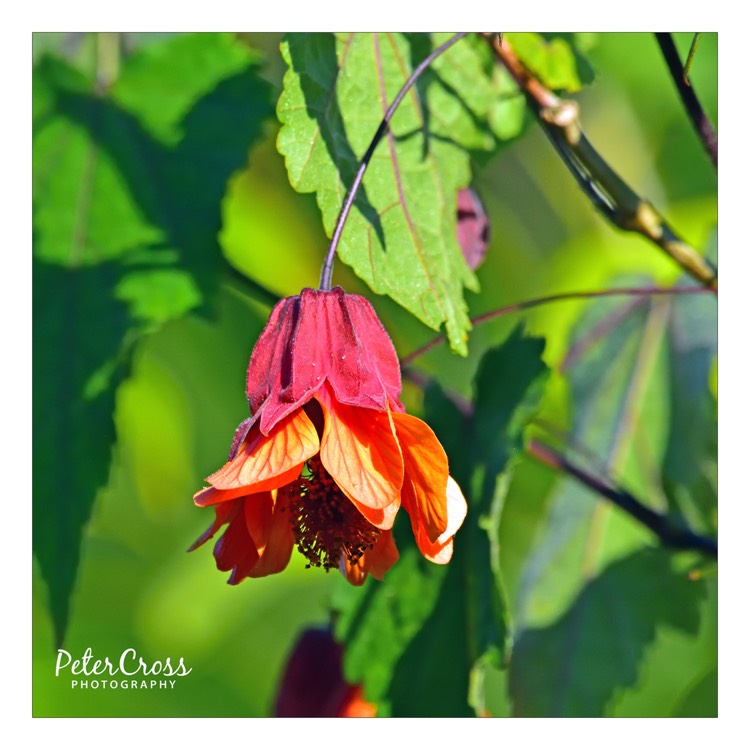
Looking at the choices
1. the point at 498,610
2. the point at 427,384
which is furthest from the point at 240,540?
the point at 427,384

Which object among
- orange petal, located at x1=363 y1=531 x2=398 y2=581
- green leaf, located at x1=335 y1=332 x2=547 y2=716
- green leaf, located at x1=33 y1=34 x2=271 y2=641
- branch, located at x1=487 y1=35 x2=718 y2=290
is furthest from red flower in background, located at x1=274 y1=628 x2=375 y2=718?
branch, located at x1=487 y1=35 x2=718 y2=290

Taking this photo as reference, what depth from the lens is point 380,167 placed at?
74 cm

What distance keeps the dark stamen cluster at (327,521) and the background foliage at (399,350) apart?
0.12 metres

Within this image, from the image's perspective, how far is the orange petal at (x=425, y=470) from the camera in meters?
0.57

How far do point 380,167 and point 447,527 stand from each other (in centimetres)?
26

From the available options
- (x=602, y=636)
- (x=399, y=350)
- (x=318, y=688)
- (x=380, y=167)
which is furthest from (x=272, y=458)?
(x=399, y=350)

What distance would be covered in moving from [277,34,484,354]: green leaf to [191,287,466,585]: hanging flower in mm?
61

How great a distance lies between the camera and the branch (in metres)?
0.83

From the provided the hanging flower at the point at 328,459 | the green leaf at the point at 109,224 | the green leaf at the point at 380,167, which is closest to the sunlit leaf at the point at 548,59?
the green leaf at the point at 380,167

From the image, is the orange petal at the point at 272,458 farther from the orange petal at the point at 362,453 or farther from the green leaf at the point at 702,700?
the green leaf at the point at 702,700

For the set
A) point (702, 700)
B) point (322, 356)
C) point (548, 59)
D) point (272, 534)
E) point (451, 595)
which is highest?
point (548, 59)

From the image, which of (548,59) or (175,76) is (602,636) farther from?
(175,76)

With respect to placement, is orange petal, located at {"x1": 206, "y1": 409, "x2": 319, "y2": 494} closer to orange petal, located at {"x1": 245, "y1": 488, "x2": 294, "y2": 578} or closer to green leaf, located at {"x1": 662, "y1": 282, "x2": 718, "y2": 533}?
orange petal, located at {"x1": 245, "y1": 488, "x2": 294, "y2": 578}
